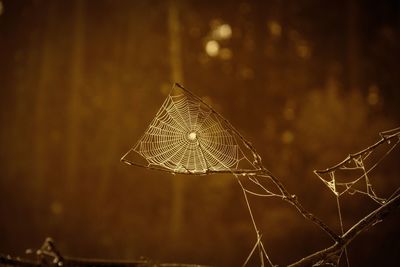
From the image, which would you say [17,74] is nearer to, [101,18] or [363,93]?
[101,18]

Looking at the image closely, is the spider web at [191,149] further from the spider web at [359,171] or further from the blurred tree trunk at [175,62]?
the blurred tree trunk at [175,62]

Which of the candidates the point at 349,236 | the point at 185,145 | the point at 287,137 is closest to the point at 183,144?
the point at 185,145

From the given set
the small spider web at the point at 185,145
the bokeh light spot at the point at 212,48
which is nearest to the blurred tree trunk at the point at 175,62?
the bokeh light spot at the point at 212,48

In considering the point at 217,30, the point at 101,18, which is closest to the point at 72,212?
the point at 101,18

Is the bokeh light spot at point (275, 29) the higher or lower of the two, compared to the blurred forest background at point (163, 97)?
higher

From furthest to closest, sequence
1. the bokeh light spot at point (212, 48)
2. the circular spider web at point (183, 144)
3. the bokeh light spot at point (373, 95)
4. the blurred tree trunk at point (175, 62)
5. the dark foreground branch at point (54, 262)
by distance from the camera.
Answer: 1. the bokeh light spot at point (212, 48)
2. the bokeh light spot at point (373, 95)
3. the blurred tree trunk at point (175, 62)
4. the circular spider web at point (183, 144)
5. the dark foreground branch at point (54, 262)

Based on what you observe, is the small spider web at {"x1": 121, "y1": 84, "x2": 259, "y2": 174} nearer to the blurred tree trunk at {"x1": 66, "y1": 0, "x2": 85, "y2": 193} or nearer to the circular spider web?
the circular spider web

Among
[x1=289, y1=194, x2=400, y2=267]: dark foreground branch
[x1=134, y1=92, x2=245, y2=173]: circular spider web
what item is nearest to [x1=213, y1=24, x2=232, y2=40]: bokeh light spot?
[x1=134, y1=92, x2=245, y2=173]: circular spider web
